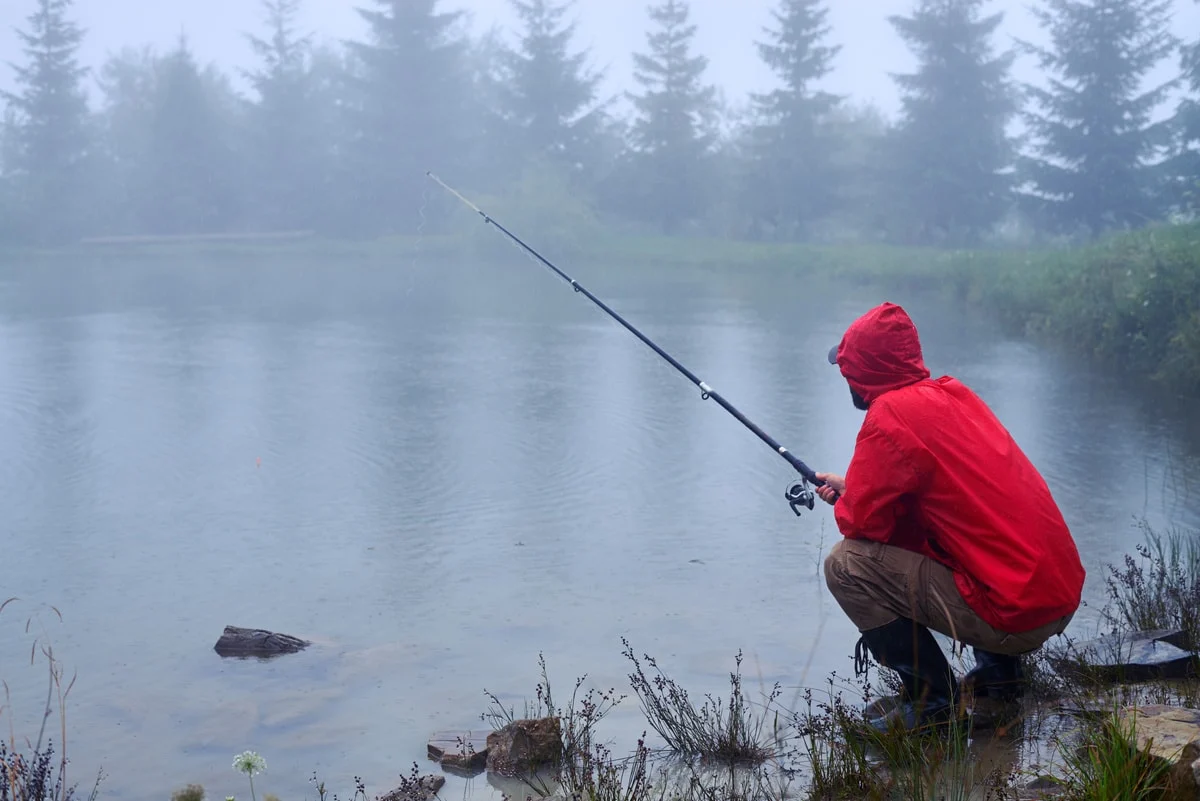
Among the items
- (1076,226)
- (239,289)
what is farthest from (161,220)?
(1076,226)

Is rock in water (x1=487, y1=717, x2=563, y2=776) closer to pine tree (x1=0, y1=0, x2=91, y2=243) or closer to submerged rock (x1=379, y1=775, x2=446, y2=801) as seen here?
submerged rock (x1=379, y1=775, x2=446, y2=801)

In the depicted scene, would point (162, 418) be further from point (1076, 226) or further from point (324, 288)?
point (1076, 226)

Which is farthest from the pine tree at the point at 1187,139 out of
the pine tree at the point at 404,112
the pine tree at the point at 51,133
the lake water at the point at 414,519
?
the pine tree at the point at 51,133

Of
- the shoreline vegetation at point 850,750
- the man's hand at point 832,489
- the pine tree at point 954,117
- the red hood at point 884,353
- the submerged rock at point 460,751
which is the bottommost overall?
the submerged rock at point 460,751

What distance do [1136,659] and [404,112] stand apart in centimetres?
4151

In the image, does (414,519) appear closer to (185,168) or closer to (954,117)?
(954,117)

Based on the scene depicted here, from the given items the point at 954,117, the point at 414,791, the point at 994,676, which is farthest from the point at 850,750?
the point at 954,117

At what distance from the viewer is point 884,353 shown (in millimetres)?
3637

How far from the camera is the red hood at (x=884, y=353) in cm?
364

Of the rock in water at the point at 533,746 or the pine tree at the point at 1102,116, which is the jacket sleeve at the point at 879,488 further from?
the pine tree at the point at 1102,116

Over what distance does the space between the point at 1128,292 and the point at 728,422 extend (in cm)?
543

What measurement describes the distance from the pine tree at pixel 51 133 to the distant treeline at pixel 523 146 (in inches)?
2.6

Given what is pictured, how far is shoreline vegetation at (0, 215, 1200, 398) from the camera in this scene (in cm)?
1311

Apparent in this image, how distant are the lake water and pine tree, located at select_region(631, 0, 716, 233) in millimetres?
26486
